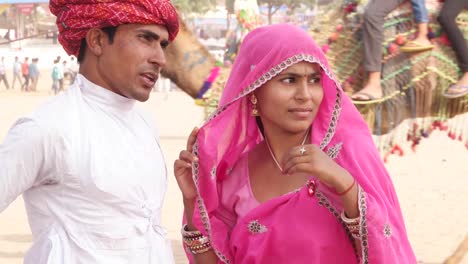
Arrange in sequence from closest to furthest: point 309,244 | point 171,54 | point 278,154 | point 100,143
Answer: point 100,143 → point 309,244 → point 278,154 → point 171,54

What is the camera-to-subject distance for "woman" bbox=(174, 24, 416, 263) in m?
2.46

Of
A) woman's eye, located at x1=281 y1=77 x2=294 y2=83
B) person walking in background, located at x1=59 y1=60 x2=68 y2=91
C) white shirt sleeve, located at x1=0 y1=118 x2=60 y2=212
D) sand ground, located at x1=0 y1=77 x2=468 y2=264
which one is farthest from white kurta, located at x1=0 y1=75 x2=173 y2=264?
person walking in background, located at x1=59 y1=60 x2=68 y2=91

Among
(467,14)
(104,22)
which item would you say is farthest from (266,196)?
(467,14)

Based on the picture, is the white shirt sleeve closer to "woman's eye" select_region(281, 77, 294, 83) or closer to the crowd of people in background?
"woman's eye" select_region(281, 77, 294, 83)

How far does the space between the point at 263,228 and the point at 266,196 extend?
4.6 inches

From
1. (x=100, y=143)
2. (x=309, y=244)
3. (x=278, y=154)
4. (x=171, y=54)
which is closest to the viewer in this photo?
(x=100, y=143)

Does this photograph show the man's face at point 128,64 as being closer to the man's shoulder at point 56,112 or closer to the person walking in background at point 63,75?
the man's shoulder at point 56,112

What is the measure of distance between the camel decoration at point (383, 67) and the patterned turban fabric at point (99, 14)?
3754mm

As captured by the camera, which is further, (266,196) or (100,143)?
(266,196)

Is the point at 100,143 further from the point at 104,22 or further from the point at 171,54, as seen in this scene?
the point at 171,54

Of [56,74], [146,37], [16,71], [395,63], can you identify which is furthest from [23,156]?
[16,71]

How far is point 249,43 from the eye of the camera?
2723mm

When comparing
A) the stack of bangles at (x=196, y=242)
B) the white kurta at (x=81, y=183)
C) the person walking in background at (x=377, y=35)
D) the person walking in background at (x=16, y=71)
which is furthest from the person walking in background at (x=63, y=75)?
the white kurta at (x=81, y=183)

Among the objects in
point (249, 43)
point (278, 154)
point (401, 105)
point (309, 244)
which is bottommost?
point (401, 105)
